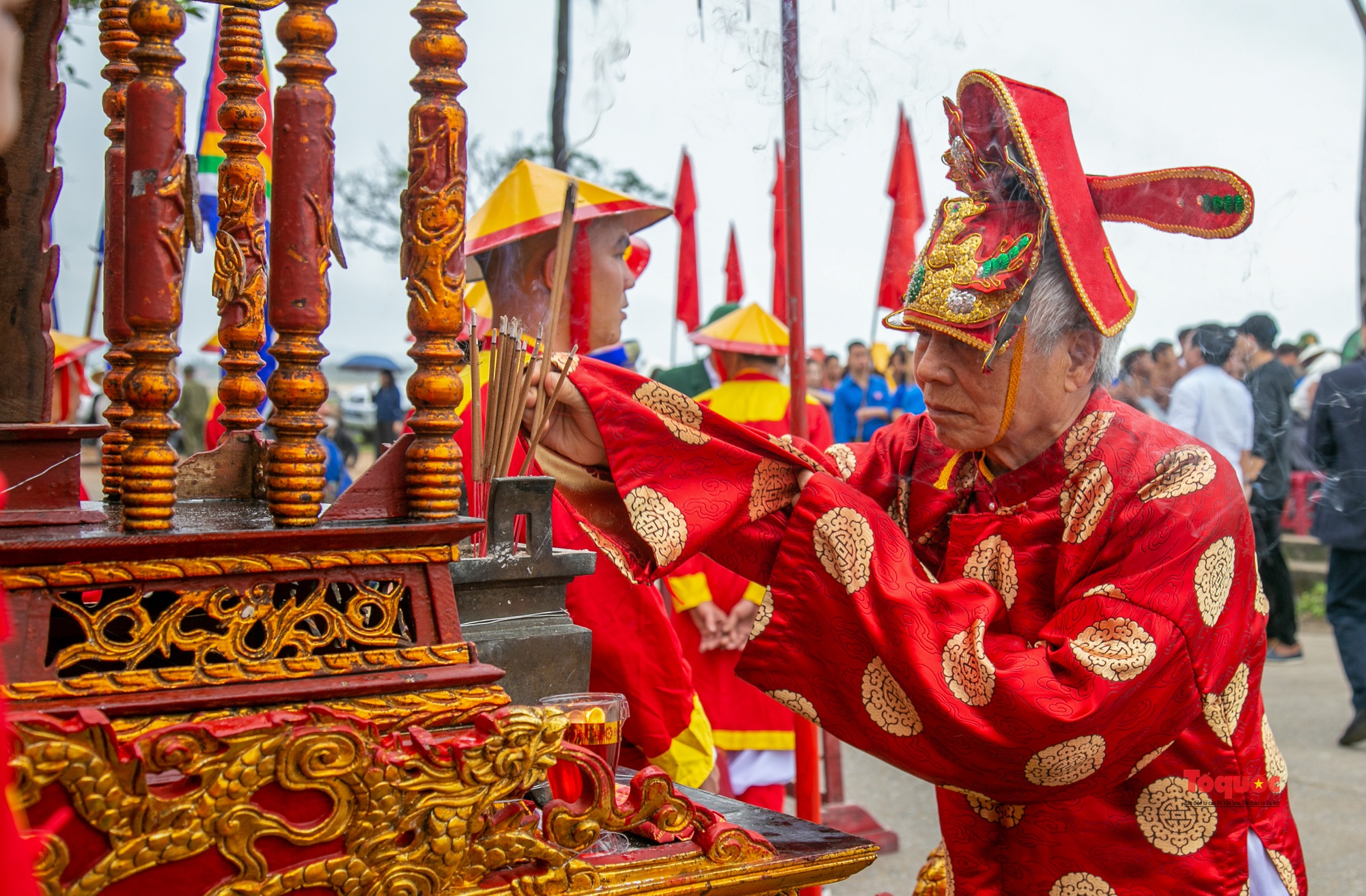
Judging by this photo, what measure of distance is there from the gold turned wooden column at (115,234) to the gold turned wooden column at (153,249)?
51 centimetres

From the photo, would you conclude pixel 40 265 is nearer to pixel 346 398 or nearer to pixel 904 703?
pixel 904 703

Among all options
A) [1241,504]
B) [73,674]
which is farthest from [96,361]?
[1241,504]

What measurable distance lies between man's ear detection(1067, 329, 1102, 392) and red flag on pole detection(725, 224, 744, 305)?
6.73m

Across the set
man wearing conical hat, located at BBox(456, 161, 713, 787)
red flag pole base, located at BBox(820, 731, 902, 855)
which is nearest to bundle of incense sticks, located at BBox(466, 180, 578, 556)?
man wearing conical hat, located at BBox(456, 161, 713, 787)

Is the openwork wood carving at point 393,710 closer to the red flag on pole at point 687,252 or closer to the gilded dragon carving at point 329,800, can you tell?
the gilded dragon carving at point 329,800

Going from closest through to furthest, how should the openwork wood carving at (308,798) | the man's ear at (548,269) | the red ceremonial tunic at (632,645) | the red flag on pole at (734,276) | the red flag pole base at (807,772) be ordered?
the openwork wood carving at (308,798), the red ceremonial tunic at (632,645), the man's ear at (548,269), the red flag pole base at (807,772), the red flag on pole at (734,276)

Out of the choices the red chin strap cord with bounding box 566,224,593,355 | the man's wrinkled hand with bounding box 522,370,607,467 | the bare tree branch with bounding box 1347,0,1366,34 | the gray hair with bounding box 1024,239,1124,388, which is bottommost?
the man's wrinkled hand with bounding box 522,370,607,467

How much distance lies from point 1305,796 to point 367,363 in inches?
618

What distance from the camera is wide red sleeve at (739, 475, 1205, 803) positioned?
4.99 ft

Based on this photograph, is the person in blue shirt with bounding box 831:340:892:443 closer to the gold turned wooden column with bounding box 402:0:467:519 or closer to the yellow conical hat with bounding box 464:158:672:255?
the yellow conical hat with bounding box 464:158:672:255

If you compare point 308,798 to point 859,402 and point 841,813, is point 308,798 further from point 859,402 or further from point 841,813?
point 859,402

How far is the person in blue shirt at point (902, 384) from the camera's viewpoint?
29.9 ft

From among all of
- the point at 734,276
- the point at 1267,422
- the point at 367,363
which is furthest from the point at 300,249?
the point at 367,363

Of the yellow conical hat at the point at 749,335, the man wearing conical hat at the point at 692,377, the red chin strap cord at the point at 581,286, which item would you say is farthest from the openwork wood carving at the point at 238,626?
the man wearing conical hat at the point at 692,377
